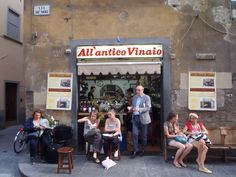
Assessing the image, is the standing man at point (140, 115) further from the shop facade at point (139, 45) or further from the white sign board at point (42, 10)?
the white sign board at point (42, 10)

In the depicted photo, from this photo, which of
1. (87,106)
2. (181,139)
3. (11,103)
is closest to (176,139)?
(181,139)

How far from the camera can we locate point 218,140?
8688mm

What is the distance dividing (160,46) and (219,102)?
1.99 metres

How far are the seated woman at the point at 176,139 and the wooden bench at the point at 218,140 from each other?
0.89 feet

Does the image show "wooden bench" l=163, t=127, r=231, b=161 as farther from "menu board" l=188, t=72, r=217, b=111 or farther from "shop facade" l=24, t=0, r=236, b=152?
"menu board" l=188, t=72, r=217, b=111

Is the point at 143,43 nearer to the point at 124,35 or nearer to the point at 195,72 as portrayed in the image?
the point at 124,35

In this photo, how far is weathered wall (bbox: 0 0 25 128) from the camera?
15.1m

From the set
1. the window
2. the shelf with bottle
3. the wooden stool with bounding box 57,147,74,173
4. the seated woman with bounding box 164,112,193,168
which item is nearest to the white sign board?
the shelf with bottle

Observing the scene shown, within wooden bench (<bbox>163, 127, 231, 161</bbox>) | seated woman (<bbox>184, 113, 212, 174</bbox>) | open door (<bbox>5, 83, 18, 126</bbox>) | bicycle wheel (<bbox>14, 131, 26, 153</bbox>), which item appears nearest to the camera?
seated woman (<bbox>184, 113, 212, 174</bbox>)

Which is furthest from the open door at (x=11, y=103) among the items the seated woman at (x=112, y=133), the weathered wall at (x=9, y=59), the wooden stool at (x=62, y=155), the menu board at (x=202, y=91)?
the menu board at (x=202, y=91)

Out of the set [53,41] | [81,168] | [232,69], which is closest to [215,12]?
[232,69]

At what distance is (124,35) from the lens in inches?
354

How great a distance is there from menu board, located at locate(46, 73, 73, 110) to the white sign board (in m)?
1.58

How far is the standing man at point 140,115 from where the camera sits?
28.4 feet
